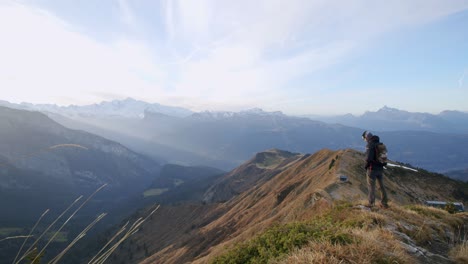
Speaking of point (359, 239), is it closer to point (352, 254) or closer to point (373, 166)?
point (352, 254)

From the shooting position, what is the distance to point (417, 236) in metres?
8.91

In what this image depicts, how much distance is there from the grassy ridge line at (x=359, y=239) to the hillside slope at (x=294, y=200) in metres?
3.02

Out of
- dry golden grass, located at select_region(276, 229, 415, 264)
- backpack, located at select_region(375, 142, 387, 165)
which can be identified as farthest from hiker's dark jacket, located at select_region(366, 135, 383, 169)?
dry golden grass, located at select_region(276, 229, 415, 264)

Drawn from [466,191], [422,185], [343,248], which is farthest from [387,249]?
[466,191]

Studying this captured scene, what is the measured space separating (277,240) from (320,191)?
2113cm

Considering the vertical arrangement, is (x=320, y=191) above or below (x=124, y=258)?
above

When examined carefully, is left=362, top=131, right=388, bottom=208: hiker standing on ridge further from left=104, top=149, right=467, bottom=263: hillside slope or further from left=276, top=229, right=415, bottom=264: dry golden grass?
left=276, top=229, right=415, bottom=264: dry golden grass

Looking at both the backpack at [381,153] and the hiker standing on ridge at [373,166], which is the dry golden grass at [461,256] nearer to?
the hiker standing on ridge at [373,166]

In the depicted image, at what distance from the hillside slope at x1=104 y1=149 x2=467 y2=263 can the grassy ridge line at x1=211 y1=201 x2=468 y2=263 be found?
9.89 ft

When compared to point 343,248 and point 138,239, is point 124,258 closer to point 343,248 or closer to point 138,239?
point 138,239

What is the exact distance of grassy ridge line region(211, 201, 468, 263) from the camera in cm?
590

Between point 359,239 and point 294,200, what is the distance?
115 feet

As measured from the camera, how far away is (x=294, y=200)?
40719 mm

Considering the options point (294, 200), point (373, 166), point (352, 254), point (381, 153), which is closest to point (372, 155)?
point (381, 153)
